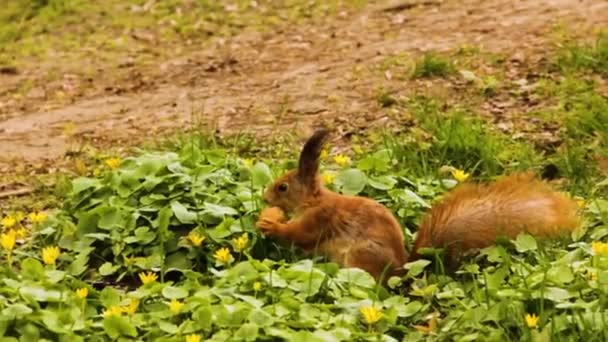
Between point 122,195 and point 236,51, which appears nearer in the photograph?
point 122,195

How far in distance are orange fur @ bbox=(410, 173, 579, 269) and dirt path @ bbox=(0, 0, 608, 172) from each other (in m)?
1.83

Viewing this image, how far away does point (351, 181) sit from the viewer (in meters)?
4.82

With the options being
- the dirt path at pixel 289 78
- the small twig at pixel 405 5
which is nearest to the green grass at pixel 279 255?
the dirt path at pixel 289 78

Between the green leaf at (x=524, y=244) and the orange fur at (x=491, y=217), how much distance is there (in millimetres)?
60

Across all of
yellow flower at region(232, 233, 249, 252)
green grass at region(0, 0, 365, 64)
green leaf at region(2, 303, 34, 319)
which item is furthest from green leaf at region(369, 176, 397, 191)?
green grass at region(0, 0, 365, 64)

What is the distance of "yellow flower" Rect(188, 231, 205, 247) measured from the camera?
4344mm

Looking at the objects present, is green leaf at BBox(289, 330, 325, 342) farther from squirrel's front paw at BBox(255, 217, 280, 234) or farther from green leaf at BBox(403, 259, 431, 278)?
squirrel's front paw at BBox(255, 217, 280, 234)

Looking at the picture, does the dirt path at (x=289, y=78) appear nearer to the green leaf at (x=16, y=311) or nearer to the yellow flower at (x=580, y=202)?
the yellow flower at (x=580, y=202)

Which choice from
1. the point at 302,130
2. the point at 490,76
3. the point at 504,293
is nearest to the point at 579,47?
the point at 490,76

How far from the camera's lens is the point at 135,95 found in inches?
282

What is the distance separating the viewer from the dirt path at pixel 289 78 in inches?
248

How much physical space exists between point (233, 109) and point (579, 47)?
1.77 metres

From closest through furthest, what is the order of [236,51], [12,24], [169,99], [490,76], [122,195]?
[122,195] → [490,76] → [169,99] → [236,51] → [12,24]

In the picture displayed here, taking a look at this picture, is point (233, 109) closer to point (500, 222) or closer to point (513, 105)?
point (513, 105)
